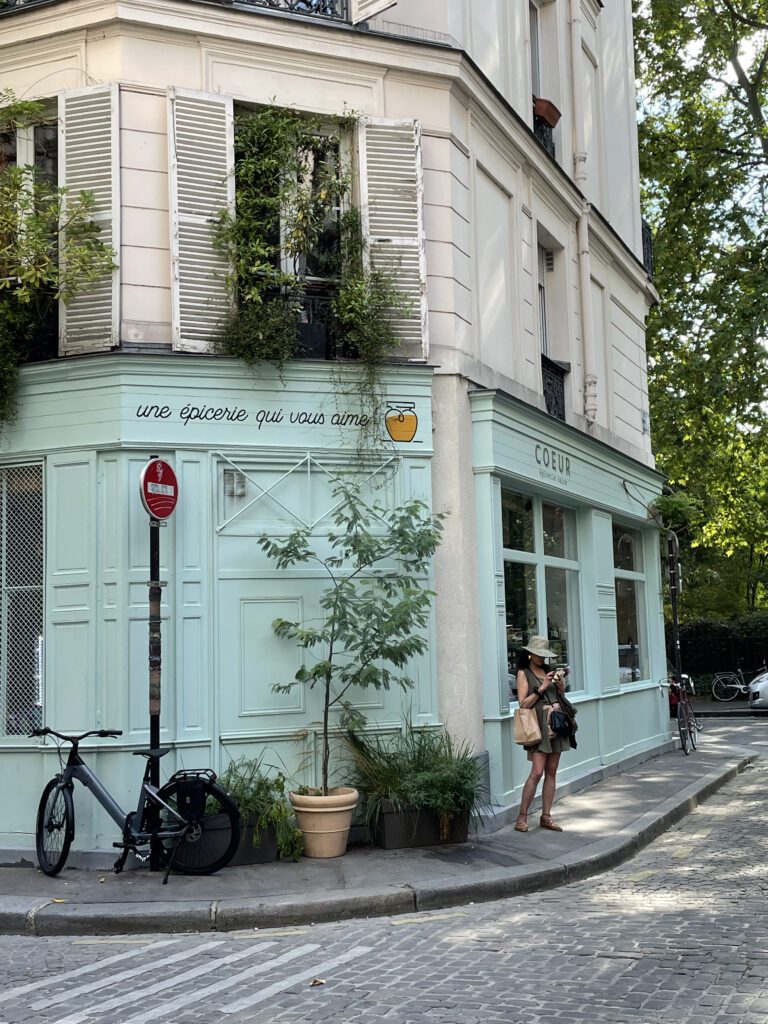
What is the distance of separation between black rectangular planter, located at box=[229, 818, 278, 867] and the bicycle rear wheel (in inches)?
368

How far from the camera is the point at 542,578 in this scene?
41.3 ft

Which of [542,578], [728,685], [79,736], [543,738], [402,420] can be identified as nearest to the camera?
[79,736]

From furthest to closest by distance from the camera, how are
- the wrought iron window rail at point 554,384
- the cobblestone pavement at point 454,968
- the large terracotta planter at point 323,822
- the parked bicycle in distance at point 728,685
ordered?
the parked bicycle in distance at point 728,685
the wrought iron window rail at point 554,384
the large terracotta planter at point 323,822
the cobblestone pavement at point 454,968

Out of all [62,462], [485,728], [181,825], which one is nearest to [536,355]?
[485,728]

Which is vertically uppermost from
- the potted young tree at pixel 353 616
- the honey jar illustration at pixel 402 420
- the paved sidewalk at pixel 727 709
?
the honey jar illustration at pixel 402 420

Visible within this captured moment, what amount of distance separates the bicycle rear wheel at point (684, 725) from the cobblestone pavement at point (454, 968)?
846 cm

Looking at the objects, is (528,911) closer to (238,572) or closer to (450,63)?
(238,572)

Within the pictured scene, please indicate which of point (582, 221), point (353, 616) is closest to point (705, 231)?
point (582, 221)

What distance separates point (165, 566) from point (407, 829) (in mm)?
2911

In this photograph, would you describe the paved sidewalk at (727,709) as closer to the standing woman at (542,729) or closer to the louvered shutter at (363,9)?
the standing woman at (542,729)

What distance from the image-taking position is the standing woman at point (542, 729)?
983cm

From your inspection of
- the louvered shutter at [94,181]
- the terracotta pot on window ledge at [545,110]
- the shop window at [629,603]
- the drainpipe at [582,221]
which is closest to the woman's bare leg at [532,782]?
the louvered shutter at [94,181]

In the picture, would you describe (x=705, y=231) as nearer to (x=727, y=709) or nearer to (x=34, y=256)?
(x=727, y=709)

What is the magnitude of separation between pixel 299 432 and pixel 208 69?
332 cm
